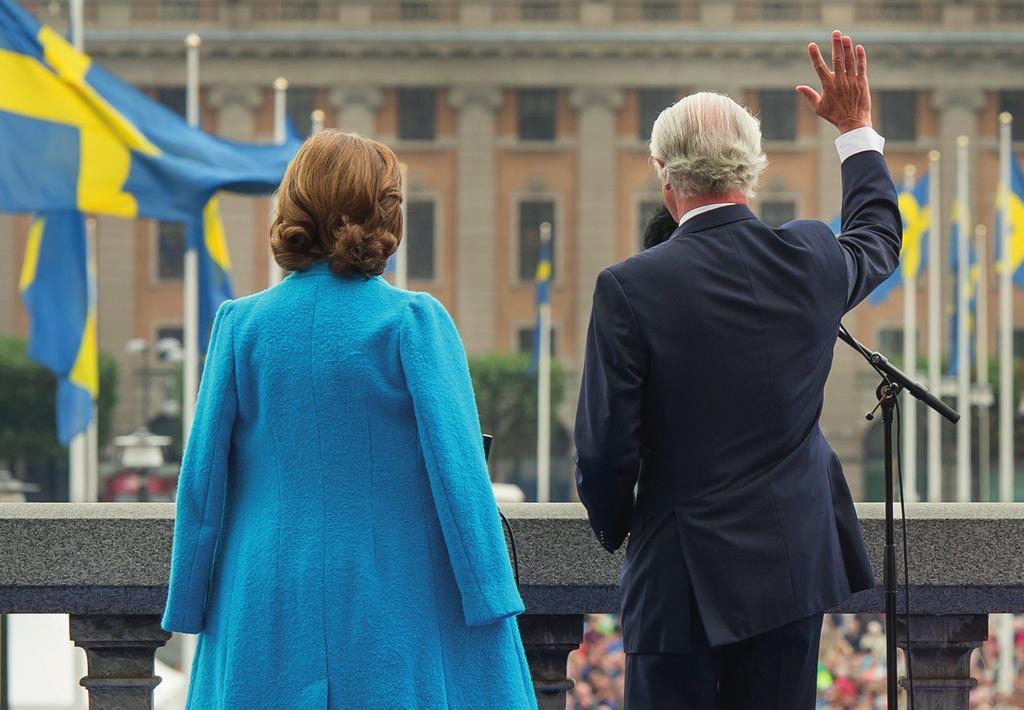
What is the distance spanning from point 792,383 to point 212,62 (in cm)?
5205

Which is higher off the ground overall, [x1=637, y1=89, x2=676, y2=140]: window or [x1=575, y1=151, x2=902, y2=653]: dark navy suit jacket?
[x1=637, y1=89, x2=676, y2=140]: window

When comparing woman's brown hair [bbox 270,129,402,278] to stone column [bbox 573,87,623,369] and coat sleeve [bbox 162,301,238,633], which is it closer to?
coat sleeve [bbox 162,301,238,633]

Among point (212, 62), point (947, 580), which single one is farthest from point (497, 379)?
point (947, 580)

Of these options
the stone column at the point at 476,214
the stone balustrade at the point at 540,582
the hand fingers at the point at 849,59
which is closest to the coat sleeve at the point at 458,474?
the stone balustrade at the point at 540,582

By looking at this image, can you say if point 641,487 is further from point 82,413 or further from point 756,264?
point 82,413

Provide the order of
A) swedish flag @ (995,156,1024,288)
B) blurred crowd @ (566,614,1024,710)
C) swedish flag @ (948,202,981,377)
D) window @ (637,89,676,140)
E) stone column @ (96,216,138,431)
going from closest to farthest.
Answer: blurred crowd @ (566,614,1024,710) < swedish flag @ (995,156,1024,288) < swedish flag @ (948,202,981,377) < stone column @ (96,216,138,431) < window @ (637,89,676,140)

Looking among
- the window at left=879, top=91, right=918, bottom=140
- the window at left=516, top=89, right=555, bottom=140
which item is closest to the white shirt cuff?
the window at left=516, top=89, right=555, bottom=140

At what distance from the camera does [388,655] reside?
2566 mm

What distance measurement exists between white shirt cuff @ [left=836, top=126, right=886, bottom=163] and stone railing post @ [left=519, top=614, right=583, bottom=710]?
1040mm

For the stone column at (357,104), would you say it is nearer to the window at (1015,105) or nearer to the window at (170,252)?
the window at (170,252)

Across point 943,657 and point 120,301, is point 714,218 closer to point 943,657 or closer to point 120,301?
point 943,657

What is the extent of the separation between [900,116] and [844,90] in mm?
52221

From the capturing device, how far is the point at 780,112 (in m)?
53.4

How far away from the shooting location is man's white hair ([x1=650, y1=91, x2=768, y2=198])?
276 centimetres
